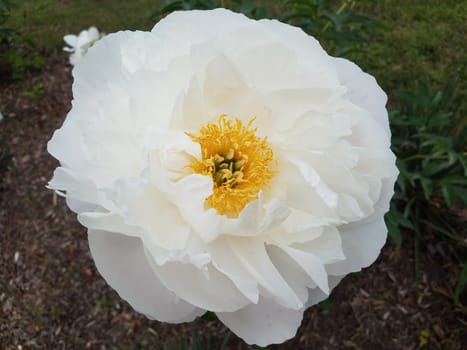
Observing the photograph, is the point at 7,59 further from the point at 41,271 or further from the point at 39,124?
the point at 41,271

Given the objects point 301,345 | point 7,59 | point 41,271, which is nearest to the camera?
point 301,345

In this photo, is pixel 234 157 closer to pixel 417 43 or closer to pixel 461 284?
pixel 461 284

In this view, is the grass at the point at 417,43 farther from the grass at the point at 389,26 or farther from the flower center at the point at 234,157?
the flower center at the point at 234,157

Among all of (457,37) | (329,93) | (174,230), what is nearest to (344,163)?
(329,93)

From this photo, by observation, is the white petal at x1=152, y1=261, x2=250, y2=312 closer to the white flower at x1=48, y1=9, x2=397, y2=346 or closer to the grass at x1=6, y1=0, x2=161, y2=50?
the white flower at x1=48, y1=9, x2=397, y2=346

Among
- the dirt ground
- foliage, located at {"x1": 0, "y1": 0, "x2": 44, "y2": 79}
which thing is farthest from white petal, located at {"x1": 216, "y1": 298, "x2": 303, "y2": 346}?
foliage, located at {"x1": 0, "y1": 0, "x2": 44, "y2": 79}

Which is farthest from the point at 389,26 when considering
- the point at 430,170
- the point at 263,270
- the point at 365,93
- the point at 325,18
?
the point at 263,270

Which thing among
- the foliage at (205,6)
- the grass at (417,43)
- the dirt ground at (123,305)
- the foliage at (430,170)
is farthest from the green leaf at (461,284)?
the grass at (417,43)
